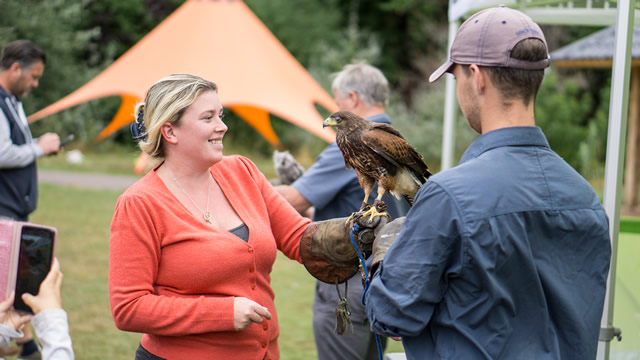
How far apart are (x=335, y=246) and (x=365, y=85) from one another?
1.37 meters

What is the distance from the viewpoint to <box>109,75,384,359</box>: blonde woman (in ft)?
6.93

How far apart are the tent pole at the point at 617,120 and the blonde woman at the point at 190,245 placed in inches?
45.4

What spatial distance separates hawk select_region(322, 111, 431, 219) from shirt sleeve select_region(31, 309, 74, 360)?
3.98ft

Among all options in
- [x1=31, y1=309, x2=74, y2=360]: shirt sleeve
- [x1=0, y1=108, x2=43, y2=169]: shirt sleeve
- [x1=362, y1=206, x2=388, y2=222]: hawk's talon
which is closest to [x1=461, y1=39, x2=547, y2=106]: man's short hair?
[x1=362, y1=206, x2=388, y2=222]: hawk's talon

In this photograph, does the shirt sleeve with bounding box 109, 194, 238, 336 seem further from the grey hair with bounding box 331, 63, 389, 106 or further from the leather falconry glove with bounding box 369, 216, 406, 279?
the grey hair with bounding box 331, 63, 389, 106

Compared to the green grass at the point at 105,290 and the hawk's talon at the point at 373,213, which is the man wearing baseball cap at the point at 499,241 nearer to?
the hawk's talon at the point at 373,213

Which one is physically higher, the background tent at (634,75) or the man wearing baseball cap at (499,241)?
the man wearing baseball cap at (499,241)

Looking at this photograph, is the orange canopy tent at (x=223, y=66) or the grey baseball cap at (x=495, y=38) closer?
the grey baseball cap at (x=495, y=38)

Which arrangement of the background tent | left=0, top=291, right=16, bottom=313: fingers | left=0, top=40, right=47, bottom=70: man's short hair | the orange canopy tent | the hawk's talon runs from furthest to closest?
the background tent, the orange canopy tent, left=0, top=40, right=47, bottom=70: man's short hair, the hawk's talon, left=0, top=291, right=16, bottom=313: fingers

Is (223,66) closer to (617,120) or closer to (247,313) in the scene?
(617,120)

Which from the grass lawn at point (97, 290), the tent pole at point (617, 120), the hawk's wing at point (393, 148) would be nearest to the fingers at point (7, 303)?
the hawk's wing at point (393, 148)

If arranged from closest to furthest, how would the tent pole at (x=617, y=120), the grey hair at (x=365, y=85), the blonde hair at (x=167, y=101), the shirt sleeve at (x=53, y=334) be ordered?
the shirt sleeve at (x=53, y=334) < the blonde hair at (x=167, y=101) < the tent pole at (x=617, y=120) < the grey hair at (x=365, y=85)

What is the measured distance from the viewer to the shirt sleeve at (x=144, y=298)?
210 centimetres

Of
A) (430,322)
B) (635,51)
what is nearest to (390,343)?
(430,322)
